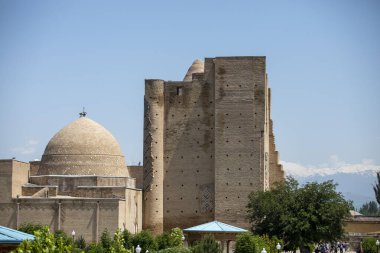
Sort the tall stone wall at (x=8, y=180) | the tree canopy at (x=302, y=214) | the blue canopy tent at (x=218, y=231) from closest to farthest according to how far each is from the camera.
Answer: the blue canopy tent at (x=218, y=231)
the tree canopy at (x=302, y=214)
the tall stone wall at (x=8, y=180)

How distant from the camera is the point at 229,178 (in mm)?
47375

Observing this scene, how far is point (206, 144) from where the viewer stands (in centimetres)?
4869

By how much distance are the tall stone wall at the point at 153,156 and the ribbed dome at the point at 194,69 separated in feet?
9.99

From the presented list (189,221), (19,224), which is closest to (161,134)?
(189,221)

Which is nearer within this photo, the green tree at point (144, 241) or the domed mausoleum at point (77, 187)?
the green tree at point (144, 241)

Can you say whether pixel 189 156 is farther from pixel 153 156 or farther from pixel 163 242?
pixel 163 242

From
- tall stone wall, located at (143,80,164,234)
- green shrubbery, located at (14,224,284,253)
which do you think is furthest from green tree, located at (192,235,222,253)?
tall stone wall, located at (143,80,164,234)

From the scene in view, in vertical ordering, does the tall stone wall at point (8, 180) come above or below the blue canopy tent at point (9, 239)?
above

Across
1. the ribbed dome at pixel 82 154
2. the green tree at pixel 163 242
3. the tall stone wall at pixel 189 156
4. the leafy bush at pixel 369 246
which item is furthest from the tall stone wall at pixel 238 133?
the green tree at pixel 163 242

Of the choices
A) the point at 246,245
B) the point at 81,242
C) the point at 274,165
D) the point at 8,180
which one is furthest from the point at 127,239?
the point at 274,165

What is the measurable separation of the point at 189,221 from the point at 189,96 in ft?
22.3

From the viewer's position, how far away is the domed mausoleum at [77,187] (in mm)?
44000

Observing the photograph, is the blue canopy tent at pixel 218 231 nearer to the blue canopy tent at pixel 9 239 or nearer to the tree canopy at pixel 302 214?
the tree canopy at pixel 302 214

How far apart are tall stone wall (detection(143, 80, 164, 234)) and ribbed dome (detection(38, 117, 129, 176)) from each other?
1757 mm
